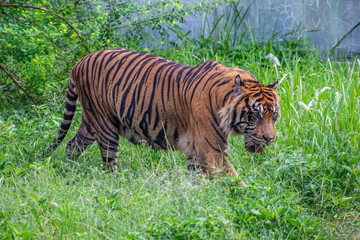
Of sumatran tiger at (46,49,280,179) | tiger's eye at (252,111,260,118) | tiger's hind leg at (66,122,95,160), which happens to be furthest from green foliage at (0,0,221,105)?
tiger's eye at (252,111,260,118)

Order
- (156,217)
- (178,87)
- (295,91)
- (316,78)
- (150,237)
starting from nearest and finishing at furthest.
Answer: (150,237), (156,217), (178,87), (295,91), (316,78)

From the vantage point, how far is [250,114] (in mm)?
3723

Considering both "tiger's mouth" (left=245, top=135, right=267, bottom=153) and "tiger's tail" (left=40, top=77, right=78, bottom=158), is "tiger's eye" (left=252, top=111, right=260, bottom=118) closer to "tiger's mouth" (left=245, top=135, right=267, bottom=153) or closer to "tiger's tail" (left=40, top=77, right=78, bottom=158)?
"tiger's mouth" (left=245, top=135, right=267, bottom=153)

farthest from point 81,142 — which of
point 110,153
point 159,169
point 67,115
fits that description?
point 159,169

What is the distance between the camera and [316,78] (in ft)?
20.8

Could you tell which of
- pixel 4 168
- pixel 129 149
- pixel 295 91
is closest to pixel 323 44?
pixel 295 91

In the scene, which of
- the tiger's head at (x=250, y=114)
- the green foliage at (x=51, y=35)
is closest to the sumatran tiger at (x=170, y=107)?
the tiger's head at (x=250, y=114)

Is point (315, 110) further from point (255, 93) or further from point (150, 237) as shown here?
point (150, 237)

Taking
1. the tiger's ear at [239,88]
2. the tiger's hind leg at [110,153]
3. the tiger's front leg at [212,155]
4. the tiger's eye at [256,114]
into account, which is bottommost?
the tiger's hind leg at [110,153]

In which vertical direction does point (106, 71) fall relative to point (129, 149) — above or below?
above

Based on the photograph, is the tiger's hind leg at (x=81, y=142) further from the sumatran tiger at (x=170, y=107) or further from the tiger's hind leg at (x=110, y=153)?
the tiger's hind leg at (x=110, y=153)

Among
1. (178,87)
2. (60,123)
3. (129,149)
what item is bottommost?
(129,149)

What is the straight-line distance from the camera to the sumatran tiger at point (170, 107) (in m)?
3.74

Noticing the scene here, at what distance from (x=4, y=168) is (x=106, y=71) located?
125cm
